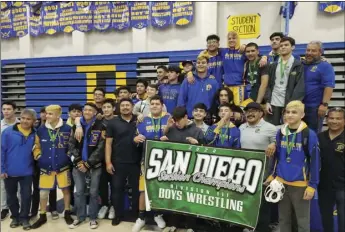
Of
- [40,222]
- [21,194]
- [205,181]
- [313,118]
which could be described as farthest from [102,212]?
[313,118]

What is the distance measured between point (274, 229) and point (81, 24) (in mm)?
6948

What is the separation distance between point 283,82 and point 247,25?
134 inches

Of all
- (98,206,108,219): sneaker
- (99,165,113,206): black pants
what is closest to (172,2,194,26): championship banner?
(99,165,113,206): black pants

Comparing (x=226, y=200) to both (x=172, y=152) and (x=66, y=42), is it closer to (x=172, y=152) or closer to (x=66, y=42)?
(x=172, y=152)

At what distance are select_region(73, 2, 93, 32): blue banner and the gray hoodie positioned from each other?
18.8ft

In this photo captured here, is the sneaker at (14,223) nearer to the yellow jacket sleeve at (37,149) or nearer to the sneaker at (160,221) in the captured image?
the yellow jacket sleeve at (37,149)

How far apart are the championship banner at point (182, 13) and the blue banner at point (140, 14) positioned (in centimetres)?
69

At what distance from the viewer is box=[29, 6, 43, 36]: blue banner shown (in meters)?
9.06

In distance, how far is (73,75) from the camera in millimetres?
8844

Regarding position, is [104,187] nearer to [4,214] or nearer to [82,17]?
[4,214]

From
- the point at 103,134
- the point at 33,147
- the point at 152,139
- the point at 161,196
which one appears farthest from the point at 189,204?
the point at 33,147

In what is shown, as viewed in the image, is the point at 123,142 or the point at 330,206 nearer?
the point at 330,206

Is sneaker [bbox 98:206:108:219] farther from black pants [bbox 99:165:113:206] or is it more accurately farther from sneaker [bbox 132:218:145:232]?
sneaker [bbox 132:218:145:232]

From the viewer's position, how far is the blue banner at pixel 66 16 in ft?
28.3
